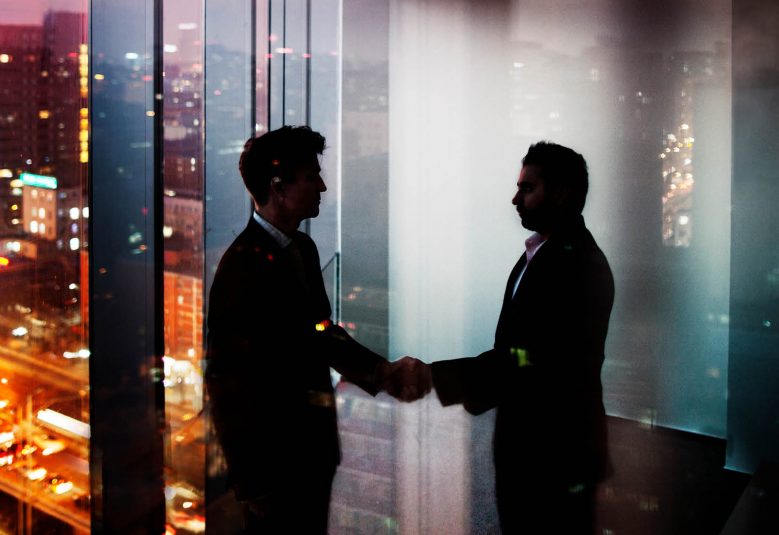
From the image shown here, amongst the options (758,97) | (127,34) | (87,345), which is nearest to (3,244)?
(87,345)

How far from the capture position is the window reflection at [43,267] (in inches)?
50.9

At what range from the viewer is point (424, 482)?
114 inches

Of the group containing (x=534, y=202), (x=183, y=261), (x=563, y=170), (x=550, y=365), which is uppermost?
(x=563, y=170)

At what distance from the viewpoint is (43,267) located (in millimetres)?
1376

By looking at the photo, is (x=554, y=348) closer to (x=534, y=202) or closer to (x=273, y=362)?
(x=534, y=202)

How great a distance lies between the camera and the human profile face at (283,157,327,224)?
1673 mm

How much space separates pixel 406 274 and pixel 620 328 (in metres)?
1.53

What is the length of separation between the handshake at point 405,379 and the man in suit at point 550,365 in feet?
1.34

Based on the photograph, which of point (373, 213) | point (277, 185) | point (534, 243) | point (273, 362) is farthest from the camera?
point (373, 213)

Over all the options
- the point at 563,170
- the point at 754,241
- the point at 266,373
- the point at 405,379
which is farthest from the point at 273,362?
the point at 754,241

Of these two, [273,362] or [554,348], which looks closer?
[273,362]

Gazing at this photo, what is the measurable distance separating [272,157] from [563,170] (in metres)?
0.91

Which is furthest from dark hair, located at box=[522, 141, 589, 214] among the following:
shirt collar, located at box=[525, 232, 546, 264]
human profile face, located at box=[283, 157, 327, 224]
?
human profile face, located at box=[283, 157, 327, 224]

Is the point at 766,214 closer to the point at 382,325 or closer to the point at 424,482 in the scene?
the point at 424,482
